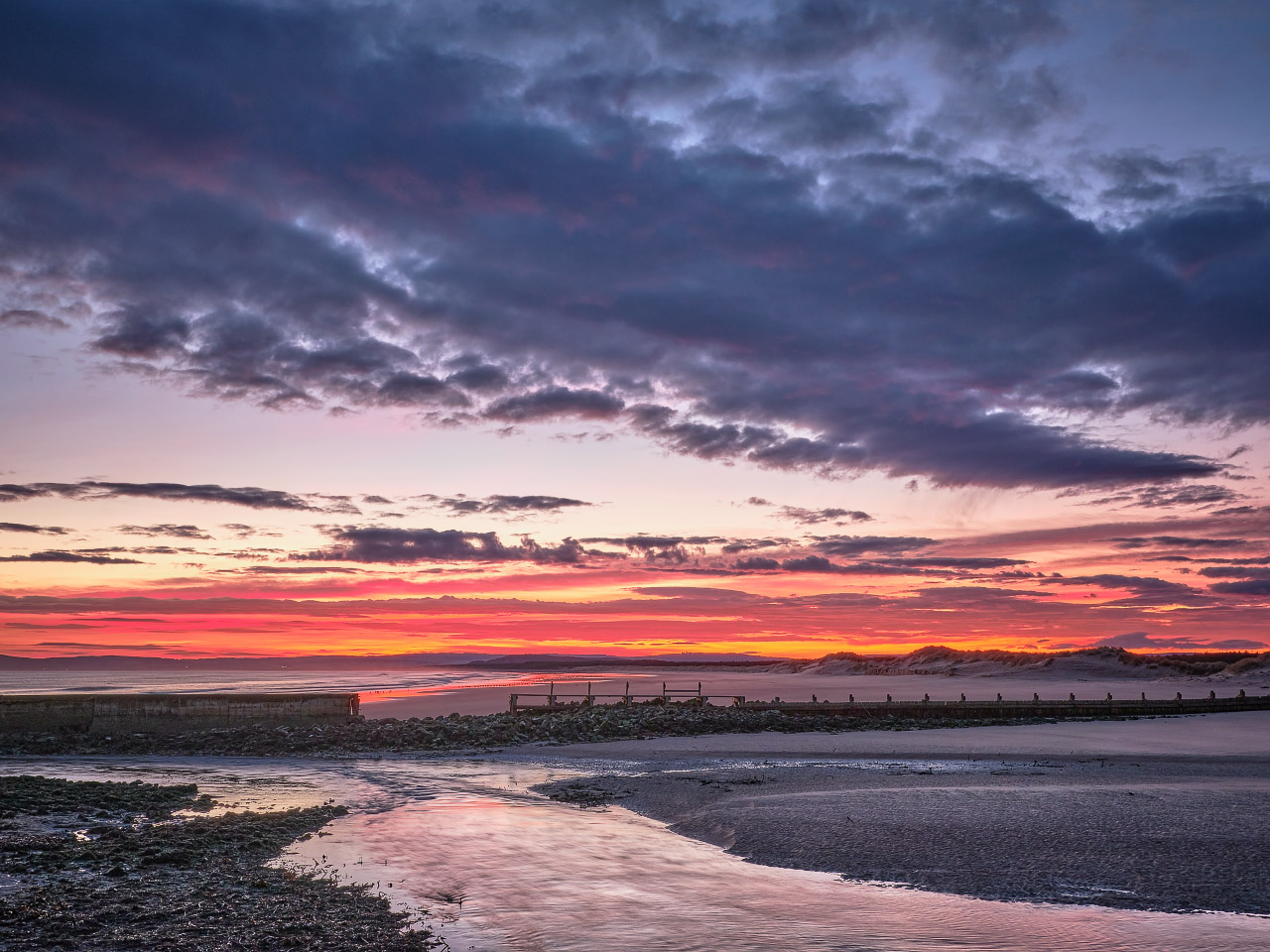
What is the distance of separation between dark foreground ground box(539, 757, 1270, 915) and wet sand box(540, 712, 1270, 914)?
0.05 metres

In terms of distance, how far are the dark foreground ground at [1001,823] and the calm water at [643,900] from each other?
107cm

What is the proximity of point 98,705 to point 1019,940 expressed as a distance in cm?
4430

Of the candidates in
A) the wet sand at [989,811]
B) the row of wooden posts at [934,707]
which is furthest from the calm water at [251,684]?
the wet sand at [989,811]

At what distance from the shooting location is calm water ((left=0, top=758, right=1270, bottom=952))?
1128cm

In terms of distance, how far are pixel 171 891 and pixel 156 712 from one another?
34.5 m

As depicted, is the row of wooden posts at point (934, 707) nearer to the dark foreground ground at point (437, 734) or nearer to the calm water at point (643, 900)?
the dark foreground ground at point (437, 734)

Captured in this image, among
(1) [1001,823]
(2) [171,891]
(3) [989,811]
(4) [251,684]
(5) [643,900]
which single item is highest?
(2) [171,891]

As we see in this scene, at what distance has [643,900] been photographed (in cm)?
1327

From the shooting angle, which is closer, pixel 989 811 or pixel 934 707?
pixel 989 811

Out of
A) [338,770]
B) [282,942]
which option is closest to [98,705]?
[338,770]

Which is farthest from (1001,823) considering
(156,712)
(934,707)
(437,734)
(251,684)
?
(251,684)

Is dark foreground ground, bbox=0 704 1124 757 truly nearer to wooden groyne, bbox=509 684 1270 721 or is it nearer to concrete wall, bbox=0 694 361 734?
concrete wall, bbox=0 694 361 734

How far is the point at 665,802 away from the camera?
23.3 metres

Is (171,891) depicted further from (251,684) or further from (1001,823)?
(251,684)
